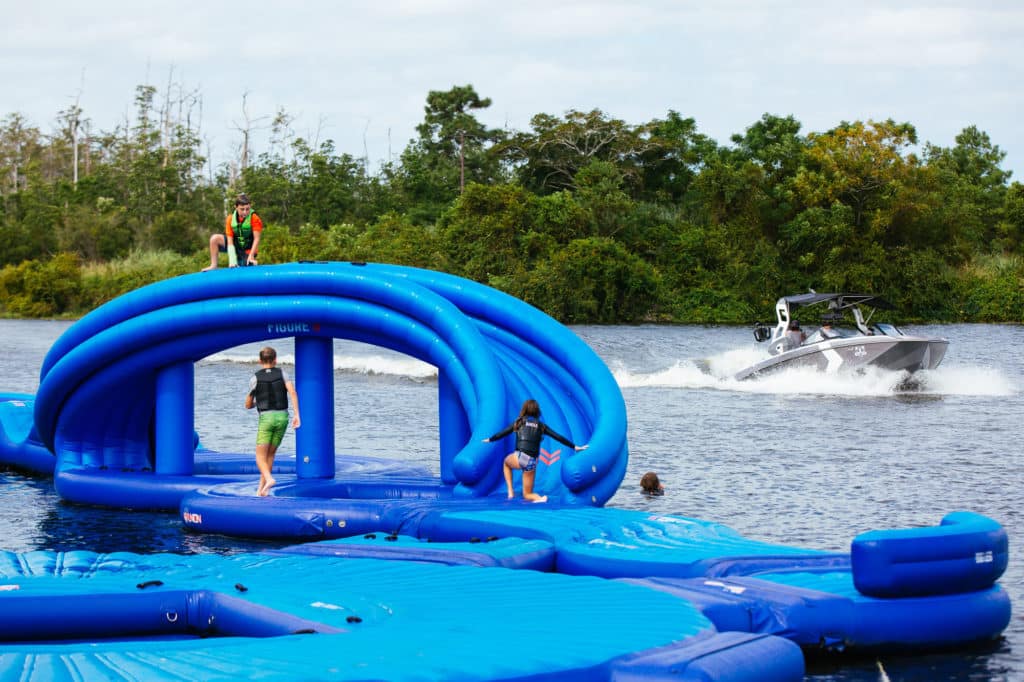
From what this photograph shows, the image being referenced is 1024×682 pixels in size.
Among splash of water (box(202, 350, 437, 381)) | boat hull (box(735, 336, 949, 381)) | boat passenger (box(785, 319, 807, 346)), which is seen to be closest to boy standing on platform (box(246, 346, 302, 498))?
boat hull (box(735, 336, 949, 381))

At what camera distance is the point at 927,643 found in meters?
7.54

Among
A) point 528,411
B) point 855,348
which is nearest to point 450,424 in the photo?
point 528,411

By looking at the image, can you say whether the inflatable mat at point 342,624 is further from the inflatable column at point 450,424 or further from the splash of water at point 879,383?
the splash of water at point 879,383

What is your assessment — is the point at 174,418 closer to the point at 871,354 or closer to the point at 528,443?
the point at 528,443

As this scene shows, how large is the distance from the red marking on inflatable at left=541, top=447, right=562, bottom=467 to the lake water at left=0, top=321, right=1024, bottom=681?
74.6 inches

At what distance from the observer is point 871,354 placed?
2481 cm

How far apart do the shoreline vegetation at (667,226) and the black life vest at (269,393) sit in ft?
121

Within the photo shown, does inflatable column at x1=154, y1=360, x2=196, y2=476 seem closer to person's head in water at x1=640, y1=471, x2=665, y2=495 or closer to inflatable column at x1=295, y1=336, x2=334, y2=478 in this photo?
inflatable column at x1=295, y1=336, x2=334, y2=478

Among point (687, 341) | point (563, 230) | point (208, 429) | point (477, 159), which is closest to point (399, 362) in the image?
point (687, 341)

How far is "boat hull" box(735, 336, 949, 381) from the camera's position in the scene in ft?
81.1

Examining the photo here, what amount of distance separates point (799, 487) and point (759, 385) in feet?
39.0

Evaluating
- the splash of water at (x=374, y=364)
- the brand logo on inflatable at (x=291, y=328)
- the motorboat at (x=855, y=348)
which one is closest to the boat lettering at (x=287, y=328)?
the brand logo on inflatable at (x=291, y=328)

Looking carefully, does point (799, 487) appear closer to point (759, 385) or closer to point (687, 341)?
point (759, 385)

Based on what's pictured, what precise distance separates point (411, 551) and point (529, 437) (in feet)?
7.36
